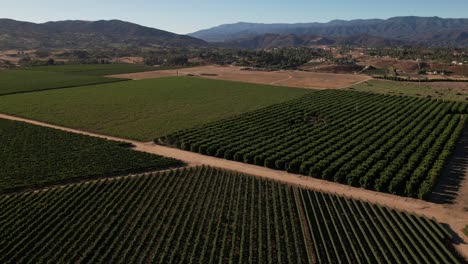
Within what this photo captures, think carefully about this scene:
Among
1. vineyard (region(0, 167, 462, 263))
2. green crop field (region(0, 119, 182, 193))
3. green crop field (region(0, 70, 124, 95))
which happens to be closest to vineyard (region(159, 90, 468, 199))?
vineyard (region(0, 167, 462, 263))

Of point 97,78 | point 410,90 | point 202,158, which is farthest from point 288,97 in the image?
point 97,78

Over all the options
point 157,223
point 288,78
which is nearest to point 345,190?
point 157,223

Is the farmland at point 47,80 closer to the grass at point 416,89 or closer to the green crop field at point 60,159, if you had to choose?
the green crop field at point 60,159

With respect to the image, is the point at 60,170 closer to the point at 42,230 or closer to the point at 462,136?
the point at 42,230

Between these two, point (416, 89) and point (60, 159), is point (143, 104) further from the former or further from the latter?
point (416, 89)

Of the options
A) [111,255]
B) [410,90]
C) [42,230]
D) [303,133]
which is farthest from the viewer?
[410,90]

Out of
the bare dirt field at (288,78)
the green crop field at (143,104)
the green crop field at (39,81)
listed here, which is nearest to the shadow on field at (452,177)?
the green crop field at (143,104)
